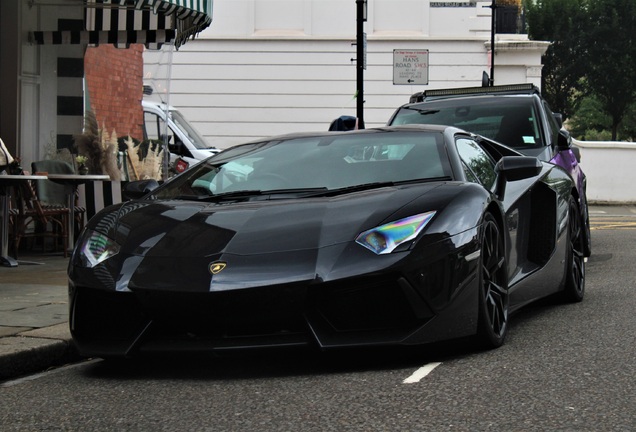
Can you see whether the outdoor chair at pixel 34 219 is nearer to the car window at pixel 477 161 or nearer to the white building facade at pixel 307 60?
the car window at pixel 477 161

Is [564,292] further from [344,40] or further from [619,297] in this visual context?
[344,40]

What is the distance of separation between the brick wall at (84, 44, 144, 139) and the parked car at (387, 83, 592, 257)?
5.39 meters

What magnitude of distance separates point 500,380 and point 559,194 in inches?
108

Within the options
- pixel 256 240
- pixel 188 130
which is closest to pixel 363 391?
pixel 256 240

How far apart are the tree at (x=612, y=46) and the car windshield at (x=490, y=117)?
46.5 metres

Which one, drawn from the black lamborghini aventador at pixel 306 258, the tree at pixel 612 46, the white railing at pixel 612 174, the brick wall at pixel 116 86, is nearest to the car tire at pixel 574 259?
the black lamborghini aventador at pixel 306 258

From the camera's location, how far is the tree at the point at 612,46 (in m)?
56.0

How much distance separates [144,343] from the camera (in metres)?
5.11

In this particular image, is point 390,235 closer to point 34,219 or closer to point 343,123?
point 34,219

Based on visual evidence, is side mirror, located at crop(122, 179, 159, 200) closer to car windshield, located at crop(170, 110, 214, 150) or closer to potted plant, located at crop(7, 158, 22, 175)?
potted plant, located at crop(7, 158, 22, 175)

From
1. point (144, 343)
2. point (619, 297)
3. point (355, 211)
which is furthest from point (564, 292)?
point (144, 343)

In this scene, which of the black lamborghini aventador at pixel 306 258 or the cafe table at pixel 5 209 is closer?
the black lamborghini aventador at pixel 306 258

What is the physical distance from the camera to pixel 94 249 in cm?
548

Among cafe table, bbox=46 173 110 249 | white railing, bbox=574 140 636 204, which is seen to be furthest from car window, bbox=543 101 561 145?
white railing, bbox=574 140 636 204
